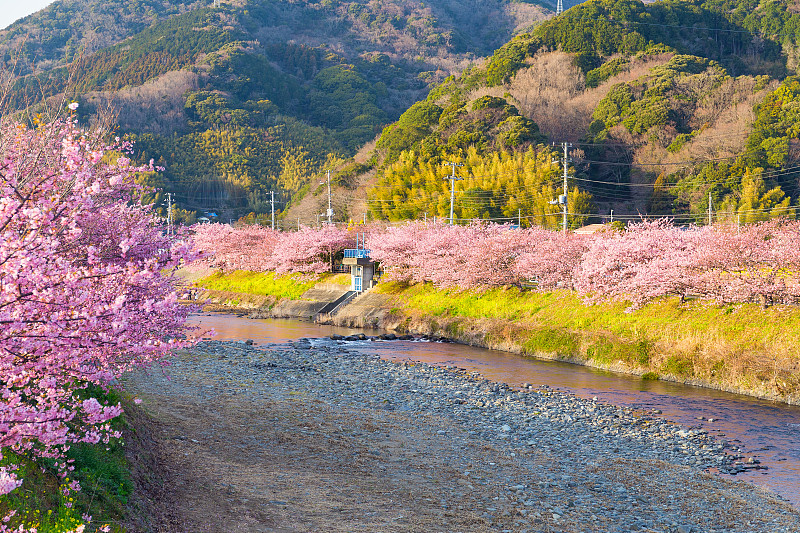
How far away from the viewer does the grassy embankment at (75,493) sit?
5977mm

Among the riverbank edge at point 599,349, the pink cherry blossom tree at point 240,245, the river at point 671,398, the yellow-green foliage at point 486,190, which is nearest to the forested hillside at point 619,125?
the yellow-green foliage at point 486,190

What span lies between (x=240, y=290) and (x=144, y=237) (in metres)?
46.2

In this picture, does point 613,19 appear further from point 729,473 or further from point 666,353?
point 729,473

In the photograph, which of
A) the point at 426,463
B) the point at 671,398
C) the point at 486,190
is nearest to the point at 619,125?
the point at 486,190

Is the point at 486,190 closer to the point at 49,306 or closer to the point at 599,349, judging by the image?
the point at 599,349

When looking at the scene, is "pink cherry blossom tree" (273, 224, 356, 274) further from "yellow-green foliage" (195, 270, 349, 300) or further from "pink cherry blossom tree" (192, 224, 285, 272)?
"pink cherry blossom tree" (192, 224, 285, 272)

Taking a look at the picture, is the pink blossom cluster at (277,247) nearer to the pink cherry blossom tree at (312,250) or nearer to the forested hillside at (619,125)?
the pink cherry blossom tree at (312,250)

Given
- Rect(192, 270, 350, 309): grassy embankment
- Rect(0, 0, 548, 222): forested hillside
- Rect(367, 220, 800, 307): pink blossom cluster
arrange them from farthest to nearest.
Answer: Rect(0, 0, 548, 222): forested hillside
Rect(192, 270, 350, 309): grassy embankment
Rect(367, 220, 800, 307): pink blossom cluster

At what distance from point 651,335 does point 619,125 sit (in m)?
53.8

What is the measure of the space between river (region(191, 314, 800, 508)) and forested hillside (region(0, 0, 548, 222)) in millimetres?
66146

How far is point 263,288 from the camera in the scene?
A: 2041 inches

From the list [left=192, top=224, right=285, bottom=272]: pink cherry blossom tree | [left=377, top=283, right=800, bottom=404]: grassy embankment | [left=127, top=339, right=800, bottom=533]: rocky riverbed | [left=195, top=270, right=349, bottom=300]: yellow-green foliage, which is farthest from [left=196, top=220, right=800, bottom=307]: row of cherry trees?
[left=192, top=224, right=285, bottom=272]: pink cherry blossom tree

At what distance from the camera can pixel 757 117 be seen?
62.3 m

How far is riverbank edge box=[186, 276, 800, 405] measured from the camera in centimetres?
1831
